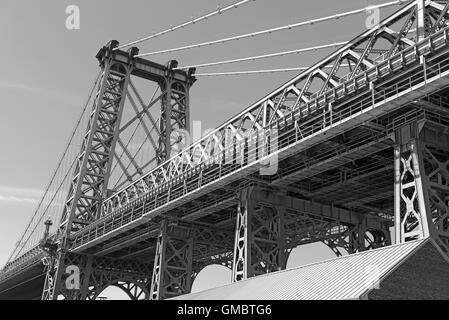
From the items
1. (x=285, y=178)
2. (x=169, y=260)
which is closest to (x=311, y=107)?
(x=285, y=178)

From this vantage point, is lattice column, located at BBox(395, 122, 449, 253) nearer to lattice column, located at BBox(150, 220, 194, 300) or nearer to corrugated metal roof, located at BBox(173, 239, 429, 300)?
corrugated metal roof, located at BBox(173, 239, 429, 300)

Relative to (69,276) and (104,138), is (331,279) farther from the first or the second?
(104,138)

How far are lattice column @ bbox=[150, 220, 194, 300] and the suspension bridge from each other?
0.55 feet

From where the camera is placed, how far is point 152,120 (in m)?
74.8

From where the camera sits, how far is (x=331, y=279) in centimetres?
2127

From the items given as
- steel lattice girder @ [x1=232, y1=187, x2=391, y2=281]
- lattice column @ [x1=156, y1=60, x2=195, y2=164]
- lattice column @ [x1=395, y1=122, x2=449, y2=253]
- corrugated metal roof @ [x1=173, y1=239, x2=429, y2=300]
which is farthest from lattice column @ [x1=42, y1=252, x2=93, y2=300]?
lattice column @ [x1=395, y1=122, x2=449, y2=253]

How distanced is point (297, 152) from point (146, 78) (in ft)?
164

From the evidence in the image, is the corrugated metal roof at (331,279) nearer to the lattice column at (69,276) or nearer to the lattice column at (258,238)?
the lattice column at (258,238)

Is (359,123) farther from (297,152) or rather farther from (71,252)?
(71,252)

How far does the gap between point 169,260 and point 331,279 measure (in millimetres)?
29366

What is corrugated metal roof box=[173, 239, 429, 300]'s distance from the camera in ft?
63.0

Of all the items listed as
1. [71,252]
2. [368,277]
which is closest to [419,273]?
[368,277]

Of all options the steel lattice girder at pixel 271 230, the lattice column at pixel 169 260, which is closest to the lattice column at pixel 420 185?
the steel lattice girder at pixel 271 230

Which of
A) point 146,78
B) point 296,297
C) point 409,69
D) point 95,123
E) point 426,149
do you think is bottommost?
point 296,297
